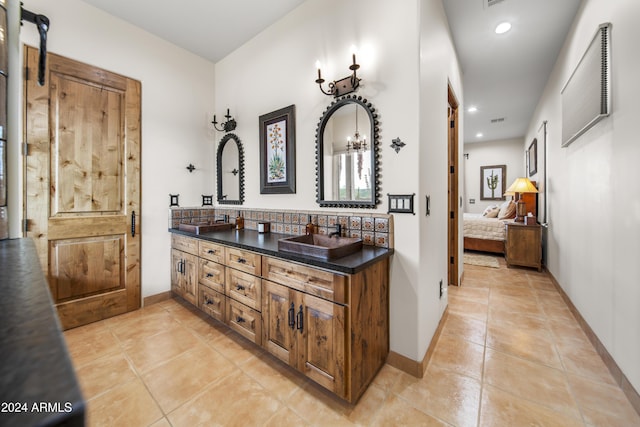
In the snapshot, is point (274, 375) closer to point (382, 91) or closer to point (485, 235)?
point (382, 91)

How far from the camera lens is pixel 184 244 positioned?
2.71 m

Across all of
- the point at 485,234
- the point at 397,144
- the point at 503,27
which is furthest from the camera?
the point at 485,234

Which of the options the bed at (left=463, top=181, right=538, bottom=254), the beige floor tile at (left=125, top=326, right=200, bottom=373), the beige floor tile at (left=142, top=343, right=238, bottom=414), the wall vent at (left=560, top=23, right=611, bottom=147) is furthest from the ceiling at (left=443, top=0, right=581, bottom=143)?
the beige floor tile at (left=125, top=326, right=200, bottom=373)

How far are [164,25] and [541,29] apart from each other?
394 centimetres

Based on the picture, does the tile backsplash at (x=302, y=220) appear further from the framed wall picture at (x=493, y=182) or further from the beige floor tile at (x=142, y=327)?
the framed wall picture at (x=493, y=182)

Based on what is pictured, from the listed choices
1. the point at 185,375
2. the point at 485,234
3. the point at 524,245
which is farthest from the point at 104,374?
the point at 485,234

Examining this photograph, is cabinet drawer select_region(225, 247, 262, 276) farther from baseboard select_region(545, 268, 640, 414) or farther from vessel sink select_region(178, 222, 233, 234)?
baseboard select_region(545, 268, 640, 414)

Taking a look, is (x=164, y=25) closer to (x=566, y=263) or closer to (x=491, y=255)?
(x=566, y=263)

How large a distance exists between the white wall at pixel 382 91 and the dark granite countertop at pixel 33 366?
66.6 inches

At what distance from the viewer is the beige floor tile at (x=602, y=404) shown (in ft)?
4.50

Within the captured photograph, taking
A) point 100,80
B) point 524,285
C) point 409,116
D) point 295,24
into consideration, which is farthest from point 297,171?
point 524,285

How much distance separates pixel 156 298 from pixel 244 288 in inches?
61.5

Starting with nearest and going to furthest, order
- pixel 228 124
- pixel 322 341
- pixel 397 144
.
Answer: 1. pixel 322 341
2. pixel 397 144
3. pixel 228 124

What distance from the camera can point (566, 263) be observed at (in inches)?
112
